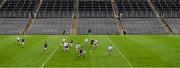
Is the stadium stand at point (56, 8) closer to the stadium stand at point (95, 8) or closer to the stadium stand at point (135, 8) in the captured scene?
the stadium stand at point (95, 8)

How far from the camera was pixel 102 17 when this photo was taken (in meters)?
120

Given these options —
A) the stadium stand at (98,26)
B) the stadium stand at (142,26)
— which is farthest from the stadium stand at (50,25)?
the stadium stand at (142,26)

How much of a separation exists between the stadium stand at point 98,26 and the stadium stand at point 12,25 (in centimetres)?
1593

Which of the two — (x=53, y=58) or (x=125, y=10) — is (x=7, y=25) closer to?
(x=125, y=10)

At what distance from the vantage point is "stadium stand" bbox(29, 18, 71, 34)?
105375 millimetres

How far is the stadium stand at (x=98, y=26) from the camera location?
106562 mm

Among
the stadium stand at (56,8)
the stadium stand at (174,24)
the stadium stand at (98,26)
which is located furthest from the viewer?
the stadium stand at (56,8)

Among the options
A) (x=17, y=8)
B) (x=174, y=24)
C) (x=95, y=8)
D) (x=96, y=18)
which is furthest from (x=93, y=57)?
(x=17, y=8)

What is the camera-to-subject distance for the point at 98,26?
111000 millimetres

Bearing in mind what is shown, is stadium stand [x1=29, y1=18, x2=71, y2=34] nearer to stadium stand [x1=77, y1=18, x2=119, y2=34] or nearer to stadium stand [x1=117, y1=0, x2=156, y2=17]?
stadium stand [x1=77, y1=18, x2=119, y2=34]

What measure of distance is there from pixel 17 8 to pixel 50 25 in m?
18.6

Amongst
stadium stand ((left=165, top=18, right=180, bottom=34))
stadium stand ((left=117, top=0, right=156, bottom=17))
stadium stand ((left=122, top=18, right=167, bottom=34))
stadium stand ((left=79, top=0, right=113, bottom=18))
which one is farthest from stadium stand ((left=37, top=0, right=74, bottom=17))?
stadium stand ((left=165, top=18, right=180, bottom=34))

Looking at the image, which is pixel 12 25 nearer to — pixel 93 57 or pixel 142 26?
pixel 142 26

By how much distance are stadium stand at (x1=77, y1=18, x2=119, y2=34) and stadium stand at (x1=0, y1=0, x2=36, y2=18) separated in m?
17.7
